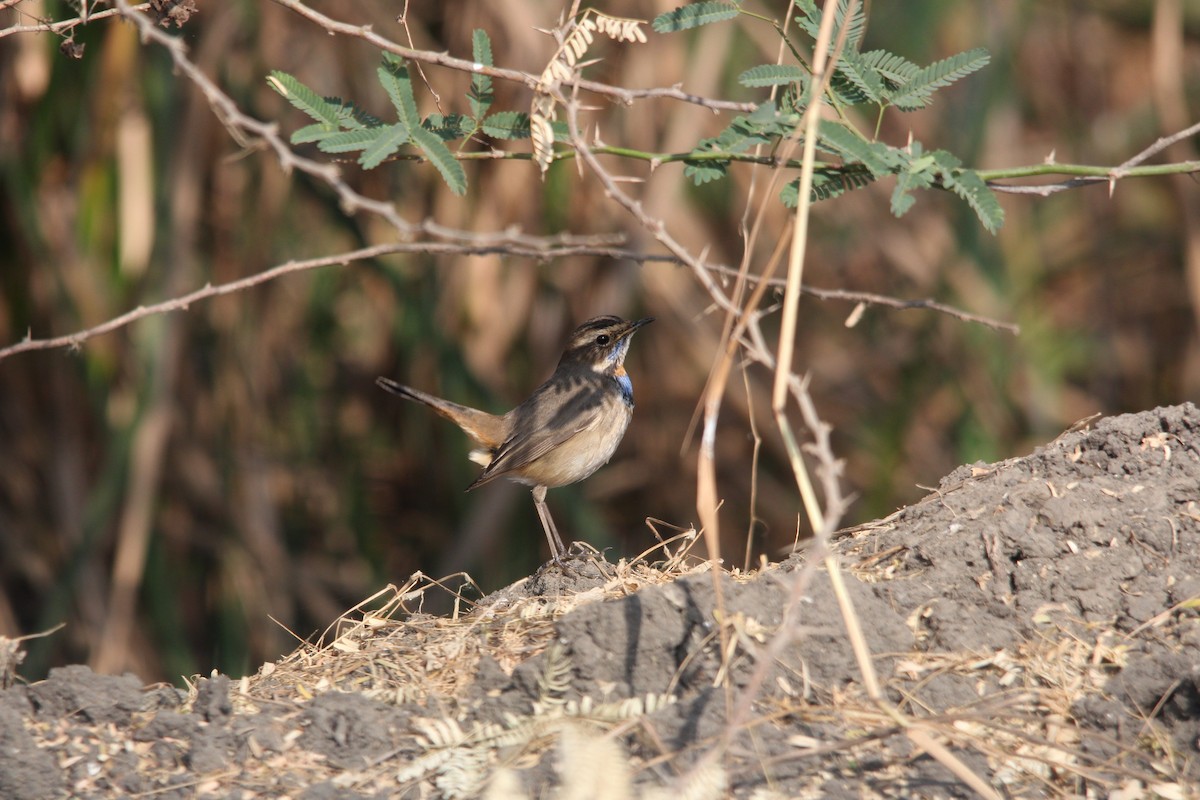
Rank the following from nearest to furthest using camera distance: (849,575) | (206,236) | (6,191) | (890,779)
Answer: (890,779) → (849,575) → (6,191) → (206,236)

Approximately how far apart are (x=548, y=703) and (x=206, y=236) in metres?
5.20

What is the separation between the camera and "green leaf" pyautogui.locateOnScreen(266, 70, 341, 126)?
11.7 ft

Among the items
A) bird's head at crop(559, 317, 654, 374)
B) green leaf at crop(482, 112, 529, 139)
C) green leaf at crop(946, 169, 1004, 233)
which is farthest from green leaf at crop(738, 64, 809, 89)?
bird's head at crop(559, 317, 654, 374)

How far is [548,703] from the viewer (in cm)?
319

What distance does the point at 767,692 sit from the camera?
124 inches

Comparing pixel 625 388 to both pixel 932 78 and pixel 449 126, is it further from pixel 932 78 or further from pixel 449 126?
pixel 932 78

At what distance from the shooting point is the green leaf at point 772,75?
11.6ft

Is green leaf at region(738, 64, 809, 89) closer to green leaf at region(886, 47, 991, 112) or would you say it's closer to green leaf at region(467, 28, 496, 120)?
green leaf at region(886, 47, 991, 112)

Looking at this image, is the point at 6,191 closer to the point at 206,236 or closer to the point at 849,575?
the point at 206,236

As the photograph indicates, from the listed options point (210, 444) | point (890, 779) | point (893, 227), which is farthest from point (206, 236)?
point (890, 779)

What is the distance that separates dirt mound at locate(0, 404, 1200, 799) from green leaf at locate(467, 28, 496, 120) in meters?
1.38

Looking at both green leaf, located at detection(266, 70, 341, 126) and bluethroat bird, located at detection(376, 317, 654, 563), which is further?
bluethroat bird, located at detection(376, 317, 654, 563)

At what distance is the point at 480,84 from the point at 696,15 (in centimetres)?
61

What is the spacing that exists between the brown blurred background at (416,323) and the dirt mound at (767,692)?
3.55 metres
